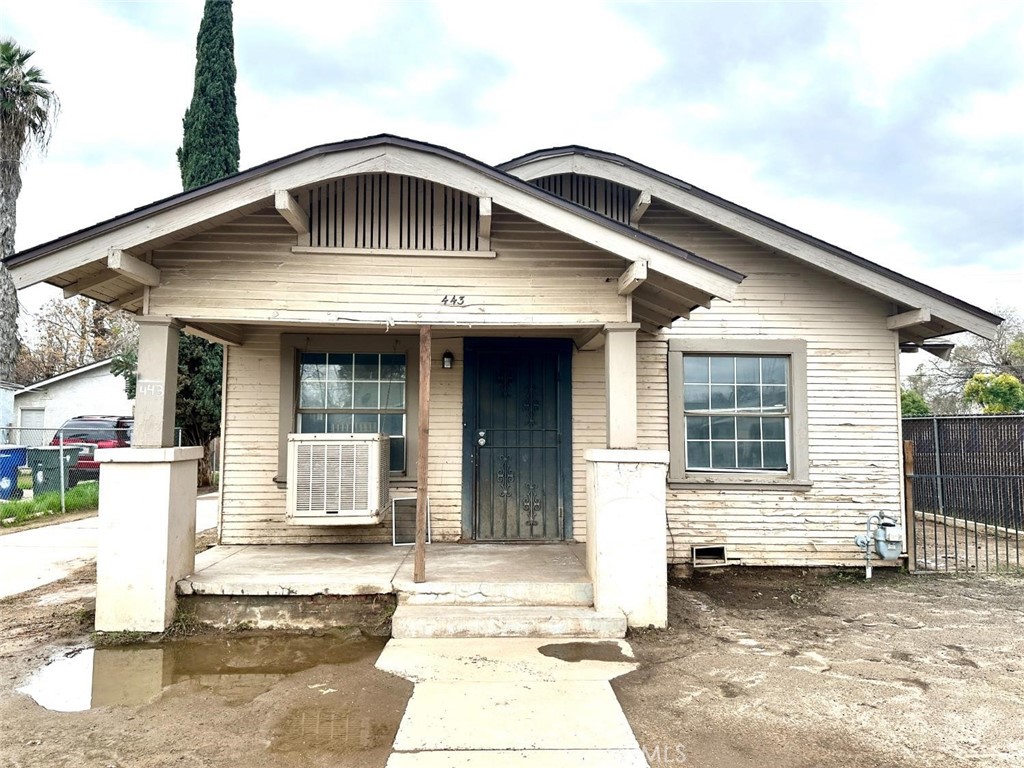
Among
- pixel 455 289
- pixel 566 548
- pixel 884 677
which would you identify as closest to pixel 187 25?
pixel 455 289

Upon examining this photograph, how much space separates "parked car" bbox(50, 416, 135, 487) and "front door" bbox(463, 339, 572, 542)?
9416 mm

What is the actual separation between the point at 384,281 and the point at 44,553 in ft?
21.0

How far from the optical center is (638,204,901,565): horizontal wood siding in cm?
653

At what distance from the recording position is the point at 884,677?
387 cm

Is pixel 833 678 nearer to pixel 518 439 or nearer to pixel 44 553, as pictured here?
pixel 518 439

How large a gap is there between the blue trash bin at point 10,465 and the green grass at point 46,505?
28.8 inches

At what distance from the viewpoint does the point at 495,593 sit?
4773mm

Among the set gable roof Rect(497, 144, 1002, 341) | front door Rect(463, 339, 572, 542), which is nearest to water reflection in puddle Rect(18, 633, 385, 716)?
front door Rect(463, 339, 572, 542)

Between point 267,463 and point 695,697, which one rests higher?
point 267,463

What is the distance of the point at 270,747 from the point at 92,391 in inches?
986

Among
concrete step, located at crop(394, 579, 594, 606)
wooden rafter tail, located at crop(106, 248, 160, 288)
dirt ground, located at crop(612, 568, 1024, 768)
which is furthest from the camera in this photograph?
concrete step, located at crop(394, 579, 594, 606)

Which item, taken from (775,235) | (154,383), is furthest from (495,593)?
(775,235)

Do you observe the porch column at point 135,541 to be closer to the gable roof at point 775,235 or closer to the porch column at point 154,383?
the porch column at point 154,383

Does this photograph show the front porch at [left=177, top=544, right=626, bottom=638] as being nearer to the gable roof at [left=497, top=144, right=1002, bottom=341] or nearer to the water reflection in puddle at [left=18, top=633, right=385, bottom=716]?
the water reflection in puddle at [left=18, top=633, right=385, bottom=716]
